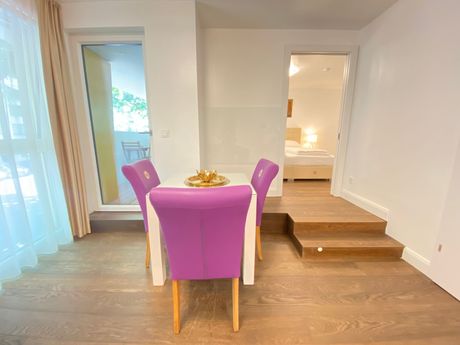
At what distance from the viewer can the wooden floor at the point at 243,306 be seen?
1.19 metres

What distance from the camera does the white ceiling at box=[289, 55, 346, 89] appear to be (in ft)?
Result: 11.9

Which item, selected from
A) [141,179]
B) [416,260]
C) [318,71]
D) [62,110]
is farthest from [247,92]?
[416,260]

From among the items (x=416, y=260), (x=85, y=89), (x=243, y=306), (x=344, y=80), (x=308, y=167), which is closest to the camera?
(x=243, y=306)

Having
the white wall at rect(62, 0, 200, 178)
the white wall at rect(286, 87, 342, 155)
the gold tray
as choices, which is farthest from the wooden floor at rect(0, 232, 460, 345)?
the white wall at rect(286, 87, 342, 155)

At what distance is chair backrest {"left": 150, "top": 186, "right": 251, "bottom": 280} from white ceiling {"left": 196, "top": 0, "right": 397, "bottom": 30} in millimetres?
2282

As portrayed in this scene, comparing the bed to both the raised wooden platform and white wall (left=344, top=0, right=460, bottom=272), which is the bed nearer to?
the raised wooden platform

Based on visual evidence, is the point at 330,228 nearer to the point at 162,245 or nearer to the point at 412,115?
the point at 412,115

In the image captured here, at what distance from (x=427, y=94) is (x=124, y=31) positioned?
3.22 meters

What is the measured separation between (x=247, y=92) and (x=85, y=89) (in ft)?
6.97

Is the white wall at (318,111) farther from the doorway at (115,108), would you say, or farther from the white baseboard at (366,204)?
the doorway at (115,108)

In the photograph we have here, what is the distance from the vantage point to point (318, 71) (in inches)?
169

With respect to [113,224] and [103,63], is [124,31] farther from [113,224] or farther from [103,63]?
[113,224]

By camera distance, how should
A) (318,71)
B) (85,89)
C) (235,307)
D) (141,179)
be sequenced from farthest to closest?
(318,71) < (85,89) < (141,179) < (235,307)

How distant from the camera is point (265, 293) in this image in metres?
1.51
